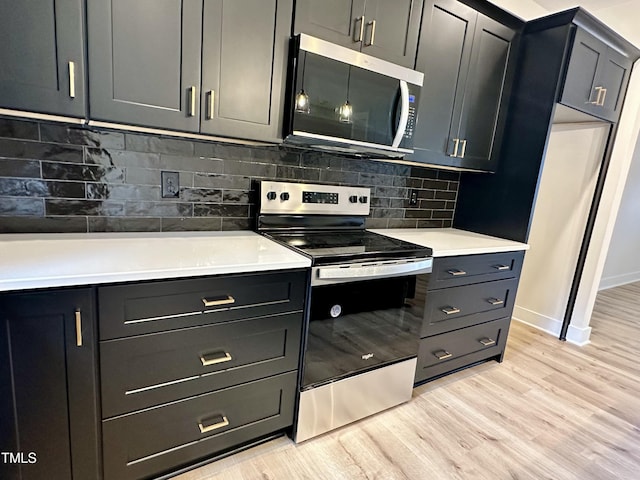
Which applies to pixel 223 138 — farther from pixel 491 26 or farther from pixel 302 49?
pixel 491 26

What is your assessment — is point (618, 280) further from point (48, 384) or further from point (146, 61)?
point (48, 384)

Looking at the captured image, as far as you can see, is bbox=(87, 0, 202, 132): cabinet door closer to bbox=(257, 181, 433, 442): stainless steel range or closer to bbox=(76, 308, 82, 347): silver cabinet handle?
bbox=(257, 181, 433, 442): stainless steel range

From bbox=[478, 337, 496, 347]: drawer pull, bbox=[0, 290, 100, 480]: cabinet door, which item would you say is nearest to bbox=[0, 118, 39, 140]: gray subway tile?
bbox=[0, 290, 100, 480]: cabinet door

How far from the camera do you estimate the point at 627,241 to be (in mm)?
4742

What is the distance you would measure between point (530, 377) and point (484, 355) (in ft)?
1.10

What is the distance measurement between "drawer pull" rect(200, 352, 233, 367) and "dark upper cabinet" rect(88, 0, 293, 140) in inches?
35.8

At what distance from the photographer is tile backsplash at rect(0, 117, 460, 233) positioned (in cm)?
143

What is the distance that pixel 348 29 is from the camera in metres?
1.69

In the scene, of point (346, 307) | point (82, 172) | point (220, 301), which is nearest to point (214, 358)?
point (220, 301)

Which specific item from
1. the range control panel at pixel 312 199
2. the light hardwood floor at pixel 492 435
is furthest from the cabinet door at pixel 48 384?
the range control panel at pixel 312 199

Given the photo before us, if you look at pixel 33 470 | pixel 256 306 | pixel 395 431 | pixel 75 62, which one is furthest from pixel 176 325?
pixel 395 431

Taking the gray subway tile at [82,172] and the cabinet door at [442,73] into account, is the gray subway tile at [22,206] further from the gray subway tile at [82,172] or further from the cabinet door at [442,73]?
the cabinet door at [442,73]

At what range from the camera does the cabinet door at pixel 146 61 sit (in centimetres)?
125

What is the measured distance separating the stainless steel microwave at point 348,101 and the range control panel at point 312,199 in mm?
270
